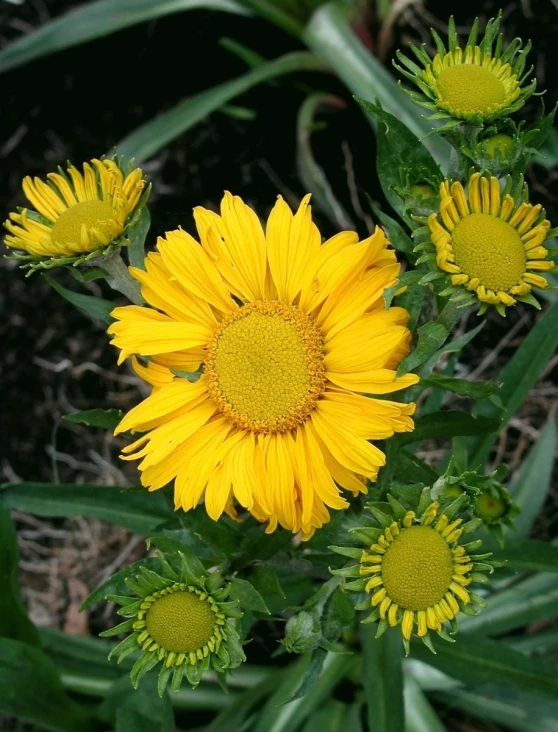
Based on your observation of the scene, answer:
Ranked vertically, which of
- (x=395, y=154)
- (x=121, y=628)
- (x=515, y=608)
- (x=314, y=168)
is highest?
(x=314, y=168)

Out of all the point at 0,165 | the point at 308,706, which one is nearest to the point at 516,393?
the point at 308,706

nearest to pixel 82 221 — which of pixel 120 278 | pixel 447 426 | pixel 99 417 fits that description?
pixel 120 278

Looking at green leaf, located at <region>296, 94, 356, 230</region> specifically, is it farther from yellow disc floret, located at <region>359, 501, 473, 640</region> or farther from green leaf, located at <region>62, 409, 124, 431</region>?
yellow disc floret, located at <region>359, 501, 473, 640</region>

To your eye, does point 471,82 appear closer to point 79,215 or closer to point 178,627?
point 79,215

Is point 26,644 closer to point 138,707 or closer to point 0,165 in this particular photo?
point 138,707

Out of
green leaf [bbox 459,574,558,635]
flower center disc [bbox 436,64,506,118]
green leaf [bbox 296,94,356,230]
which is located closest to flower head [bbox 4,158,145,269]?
flower center disc [bbox 436,64,506,118]

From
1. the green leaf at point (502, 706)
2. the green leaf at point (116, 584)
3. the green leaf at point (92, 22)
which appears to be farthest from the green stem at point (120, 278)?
the green leaf at point (92, 22)
